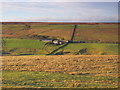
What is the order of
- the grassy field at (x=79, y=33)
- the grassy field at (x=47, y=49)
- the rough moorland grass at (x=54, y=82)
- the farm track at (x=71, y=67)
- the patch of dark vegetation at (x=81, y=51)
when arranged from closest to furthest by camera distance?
the rough moorland grass at (x=54, y=82) < the farm track at (x=71, y=67) < the patch of dark vegetation at (x=81, y=51) < the grassy field at (x=47, y=49) < the grassy field at (x=79, y=33)

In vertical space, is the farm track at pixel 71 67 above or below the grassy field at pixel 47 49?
above

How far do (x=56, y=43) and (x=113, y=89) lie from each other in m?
41.4

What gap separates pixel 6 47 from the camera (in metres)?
48.2

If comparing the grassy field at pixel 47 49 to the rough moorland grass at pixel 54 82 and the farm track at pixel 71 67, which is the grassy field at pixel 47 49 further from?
the rough moorland grass at pixel 54 82

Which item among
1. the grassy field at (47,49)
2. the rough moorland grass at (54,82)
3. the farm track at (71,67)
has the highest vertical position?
the rough moorland grass at (54,82)

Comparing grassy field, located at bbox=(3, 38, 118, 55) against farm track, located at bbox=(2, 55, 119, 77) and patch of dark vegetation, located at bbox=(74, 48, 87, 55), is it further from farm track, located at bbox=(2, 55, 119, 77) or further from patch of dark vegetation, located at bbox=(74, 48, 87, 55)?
farm track, located at bbox=(2, 55, 119, 77)

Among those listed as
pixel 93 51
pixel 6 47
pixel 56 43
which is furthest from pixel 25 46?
pixel 93 51

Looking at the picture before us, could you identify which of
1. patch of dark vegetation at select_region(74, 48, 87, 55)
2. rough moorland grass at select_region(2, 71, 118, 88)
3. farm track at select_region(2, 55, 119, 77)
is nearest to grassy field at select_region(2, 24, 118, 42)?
patch of dark vegetation at select_region(74, 48, 87, 55)

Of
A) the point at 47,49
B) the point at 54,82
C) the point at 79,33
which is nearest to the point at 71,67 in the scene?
the point at 54,82

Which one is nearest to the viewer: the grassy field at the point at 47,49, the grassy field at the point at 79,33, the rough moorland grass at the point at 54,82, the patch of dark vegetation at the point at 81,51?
the rough moorland grass at the point at 54,82

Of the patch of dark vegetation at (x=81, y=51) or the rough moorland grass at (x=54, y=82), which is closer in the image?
the rough moorland grass at (x=54, y=82)

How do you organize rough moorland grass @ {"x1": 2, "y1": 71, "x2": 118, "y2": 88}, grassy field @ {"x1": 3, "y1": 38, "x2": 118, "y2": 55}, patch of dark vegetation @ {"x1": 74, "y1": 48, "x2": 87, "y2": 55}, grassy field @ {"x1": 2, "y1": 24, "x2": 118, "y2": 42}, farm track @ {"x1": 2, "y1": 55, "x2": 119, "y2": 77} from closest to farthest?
1. rough moorland grass @ {"x1": 2, "y1": 71, "x2": 118, "y2": 88}
2. farm track @ {"x1": 2, "y1": 55, "x2": 119, "y2": 77}
3. patch of dark vegetation @ {"x1": 74, "y1": 48, "x2": 87, "y2": 55}
4. grassy field @ {"x1": 3, "y1": 38, "x2": 118, "y2": 55}
5. grassy field @ {"x1": 2, "y1": 24, "x2": 118, "y2": 42}

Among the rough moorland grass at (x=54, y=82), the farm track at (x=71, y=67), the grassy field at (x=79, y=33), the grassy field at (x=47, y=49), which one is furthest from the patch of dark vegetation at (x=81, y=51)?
the rough moorland grass at (x=54, y=82)

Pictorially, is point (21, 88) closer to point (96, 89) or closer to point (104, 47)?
point (96, 89)
